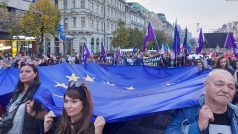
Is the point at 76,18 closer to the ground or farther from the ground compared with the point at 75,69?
farther from the ground

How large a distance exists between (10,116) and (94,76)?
536 cm

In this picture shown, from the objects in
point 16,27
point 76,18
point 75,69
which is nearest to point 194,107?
point 75,69

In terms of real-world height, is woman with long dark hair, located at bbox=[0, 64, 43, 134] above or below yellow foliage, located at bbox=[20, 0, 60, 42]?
below

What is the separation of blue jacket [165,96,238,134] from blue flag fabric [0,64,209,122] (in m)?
0.14

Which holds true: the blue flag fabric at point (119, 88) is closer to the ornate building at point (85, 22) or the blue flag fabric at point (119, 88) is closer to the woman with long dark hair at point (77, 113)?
the woman with long dark hair at point (77, 113)

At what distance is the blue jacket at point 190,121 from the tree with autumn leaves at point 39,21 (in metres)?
34.6

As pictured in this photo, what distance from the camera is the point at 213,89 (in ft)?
9.52

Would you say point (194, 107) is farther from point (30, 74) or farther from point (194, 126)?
point (30, 74)

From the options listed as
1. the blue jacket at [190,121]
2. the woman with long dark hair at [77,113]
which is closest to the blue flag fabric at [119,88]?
the blue jacket at [190,121]

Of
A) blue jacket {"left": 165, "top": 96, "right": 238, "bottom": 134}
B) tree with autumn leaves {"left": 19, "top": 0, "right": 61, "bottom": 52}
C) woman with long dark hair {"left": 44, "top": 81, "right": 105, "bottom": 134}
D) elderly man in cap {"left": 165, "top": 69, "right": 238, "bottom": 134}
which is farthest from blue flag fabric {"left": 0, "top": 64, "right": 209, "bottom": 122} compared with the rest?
tree with autumn leaves {"left": 19, "top": 0, "right": 61, "bottom": 52}

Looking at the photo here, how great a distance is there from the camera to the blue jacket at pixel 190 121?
2.88m

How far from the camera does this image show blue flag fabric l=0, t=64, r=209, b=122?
376cm

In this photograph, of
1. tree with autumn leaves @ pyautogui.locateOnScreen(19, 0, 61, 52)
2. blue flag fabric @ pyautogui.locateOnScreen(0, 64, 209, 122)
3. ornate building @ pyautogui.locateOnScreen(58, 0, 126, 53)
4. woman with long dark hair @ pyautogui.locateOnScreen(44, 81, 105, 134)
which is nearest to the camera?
woman with long dark hair @ pyautogui.locateOnScreen(44, 81, 105, 134)

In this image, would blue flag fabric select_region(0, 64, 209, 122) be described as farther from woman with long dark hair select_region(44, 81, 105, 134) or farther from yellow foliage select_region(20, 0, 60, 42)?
yellow foliage select_region(20, 0, 60, 42)
